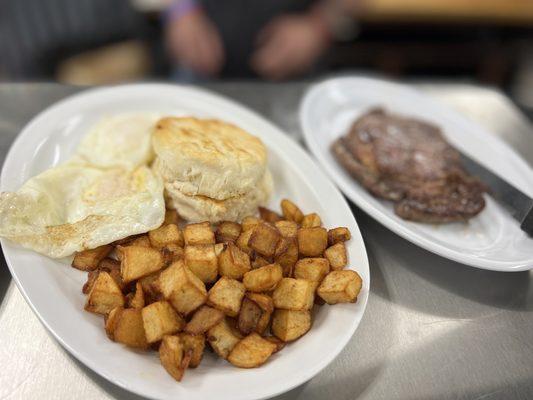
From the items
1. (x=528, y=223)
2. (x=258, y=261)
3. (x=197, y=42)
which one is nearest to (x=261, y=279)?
(x=258, y=261)

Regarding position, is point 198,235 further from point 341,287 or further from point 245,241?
point 341,287

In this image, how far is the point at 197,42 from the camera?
294cm

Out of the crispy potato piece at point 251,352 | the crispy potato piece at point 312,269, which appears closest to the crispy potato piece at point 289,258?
the crispy potato piece at point 312,269

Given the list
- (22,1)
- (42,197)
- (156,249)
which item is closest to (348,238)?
(156,249)

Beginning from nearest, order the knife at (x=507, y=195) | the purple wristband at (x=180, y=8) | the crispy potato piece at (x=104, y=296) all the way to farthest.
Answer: the crispy potato piece at (x=104, y=296) < the knife at (x=507, y=195) < the purple wristband at (x=180, y=8)

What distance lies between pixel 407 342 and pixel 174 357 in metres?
0.72

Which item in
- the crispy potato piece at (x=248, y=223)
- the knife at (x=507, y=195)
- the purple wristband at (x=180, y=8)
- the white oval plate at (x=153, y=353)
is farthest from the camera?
the purple wristband at (x=180, y=8)

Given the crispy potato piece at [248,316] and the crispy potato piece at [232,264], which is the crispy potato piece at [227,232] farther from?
the crispy potato piece at [248,316]

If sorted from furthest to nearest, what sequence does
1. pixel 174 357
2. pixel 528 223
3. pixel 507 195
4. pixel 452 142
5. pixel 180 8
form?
pixel 180 8 → pixel 452 142 → pixel 507 195 → pixel 528 223 → pixel 174 357

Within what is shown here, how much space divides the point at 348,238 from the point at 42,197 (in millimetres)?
918

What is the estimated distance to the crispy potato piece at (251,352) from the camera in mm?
1142

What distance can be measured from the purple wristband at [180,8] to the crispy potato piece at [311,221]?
1944mm

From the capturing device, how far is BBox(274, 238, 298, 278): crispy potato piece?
4.42ft

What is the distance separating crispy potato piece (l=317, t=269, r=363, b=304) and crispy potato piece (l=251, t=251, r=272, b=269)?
17 centimetres
